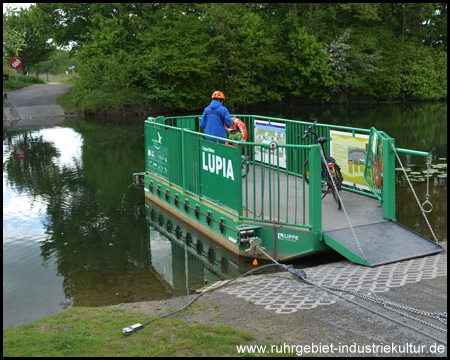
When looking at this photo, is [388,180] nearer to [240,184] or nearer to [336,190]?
[336,190]

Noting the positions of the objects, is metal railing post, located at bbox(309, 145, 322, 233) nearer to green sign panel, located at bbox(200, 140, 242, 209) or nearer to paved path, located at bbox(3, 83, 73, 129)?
green sign panel, located at bbox(200, 140, 242, 209)

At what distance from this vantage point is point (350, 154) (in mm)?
11320

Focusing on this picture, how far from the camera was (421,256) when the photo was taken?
27.2 ft

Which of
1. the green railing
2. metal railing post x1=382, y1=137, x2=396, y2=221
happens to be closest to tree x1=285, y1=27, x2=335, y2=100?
the green railing

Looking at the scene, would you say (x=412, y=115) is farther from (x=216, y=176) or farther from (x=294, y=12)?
(x=216, y=176)

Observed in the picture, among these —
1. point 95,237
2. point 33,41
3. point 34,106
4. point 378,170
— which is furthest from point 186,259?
point 33,41

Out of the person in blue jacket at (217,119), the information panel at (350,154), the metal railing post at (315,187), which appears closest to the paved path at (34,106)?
the person in blue jacket at (217,119)

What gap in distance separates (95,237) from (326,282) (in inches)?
241

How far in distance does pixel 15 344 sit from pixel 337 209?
20.1 ft

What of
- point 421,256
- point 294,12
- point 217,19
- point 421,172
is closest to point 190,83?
point 217,19

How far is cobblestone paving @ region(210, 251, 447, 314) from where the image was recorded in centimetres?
660

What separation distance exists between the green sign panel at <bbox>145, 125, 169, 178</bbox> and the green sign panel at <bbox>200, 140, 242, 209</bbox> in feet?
7.41

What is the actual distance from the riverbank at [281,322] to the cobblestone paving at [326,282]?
0.04 ft

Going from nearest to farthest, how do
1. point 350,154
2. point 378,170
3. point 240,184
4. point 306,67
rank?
point 240,184, point 378,170, point 350,154, point 306,67
